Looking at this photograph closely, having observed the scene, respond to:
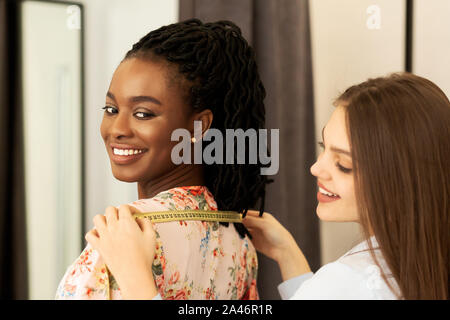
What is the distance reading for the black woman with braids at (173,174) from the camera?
0.75 meters

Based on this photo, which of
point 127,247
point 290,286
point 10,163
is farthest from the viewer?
point 10,163

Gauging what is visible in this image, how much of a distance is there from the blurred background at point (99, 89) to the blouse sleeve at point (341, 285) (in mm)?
662

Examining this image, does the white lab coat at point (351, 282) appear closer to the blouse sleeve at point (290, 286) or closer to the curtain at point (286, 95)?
the blouse sleeve at point (290, 286)

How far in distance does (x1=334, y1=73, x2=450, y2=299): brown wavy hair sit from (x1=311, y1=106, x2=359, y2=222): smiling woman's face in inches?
1.4

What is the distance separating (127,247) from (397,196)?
1.46ft

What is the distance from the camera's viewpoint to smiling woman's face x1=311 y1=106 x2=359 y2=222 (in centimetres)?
83

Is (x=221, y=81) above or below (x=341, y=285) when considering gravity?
above

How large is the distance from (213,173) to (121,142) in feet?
0.69

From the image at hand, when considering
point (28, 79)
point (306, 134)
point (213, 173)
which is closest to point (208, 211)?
point (213, 173)

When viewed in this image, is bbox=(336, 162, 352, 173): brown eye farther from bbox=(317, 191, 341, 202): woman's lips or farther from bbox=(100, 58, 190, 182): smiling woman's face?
bbox=(100, 58, 190, 182): smiling woman's face

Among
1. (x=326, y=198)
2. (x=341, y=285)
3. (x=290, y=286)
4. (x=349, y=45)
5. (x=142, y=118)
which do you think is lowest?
(x=290, y=286)

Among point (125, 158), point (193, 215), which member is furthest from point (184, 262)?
point (125, 158)

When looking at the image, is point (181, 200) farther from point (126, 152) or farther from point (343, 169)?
point (343, 169)

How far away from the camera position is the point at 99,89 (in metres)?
1.49
